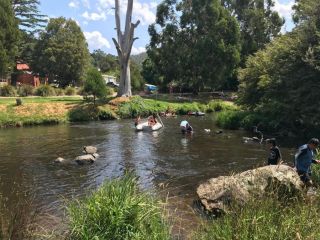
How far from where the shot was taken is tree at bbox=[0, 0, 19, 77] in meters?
55.4

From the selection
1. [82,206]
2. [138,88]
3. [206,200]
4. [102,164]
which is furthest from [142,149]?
[138,88]

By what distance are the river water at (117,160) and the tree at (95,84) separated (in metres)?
11.0

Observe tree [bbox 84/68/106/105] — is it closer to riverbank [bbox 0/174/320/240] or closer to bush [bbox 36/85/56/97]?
bush [bbox 36/85/56/97]

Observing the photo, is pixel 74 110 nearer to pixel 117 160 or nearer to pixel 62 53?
pixel 117 160

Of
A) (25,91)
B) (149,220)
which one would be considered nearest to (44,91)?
(25,91)

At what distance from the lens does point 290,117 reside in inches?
1234

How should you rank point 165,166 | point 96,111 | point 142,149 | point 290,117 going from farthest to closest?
point 96,111, point 290,117, point 142,149, point 165,166

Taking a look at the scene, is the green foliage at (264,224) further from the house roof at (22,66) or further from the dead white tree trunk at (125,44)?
the house roof at (22,66)

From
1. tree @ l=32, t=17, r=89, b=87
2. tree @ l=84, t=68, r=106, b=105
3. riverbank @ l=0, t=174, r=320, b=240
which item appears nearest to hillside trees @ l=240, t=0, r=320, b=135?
tree @ l=84, t=68, r=106, b=105

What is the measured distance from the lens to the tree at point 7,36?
5538cm

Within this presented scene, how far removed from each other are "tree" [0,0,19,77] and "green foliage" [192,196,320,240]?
169ft

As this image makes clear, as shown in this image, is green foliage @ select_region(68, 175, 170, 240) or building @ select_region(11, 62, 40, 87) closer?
green foliage @ select_region(68, 175, 170, 240)

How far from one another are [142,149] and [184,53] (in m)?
44.3

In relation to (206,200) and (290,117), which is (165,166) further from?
(290,117)
